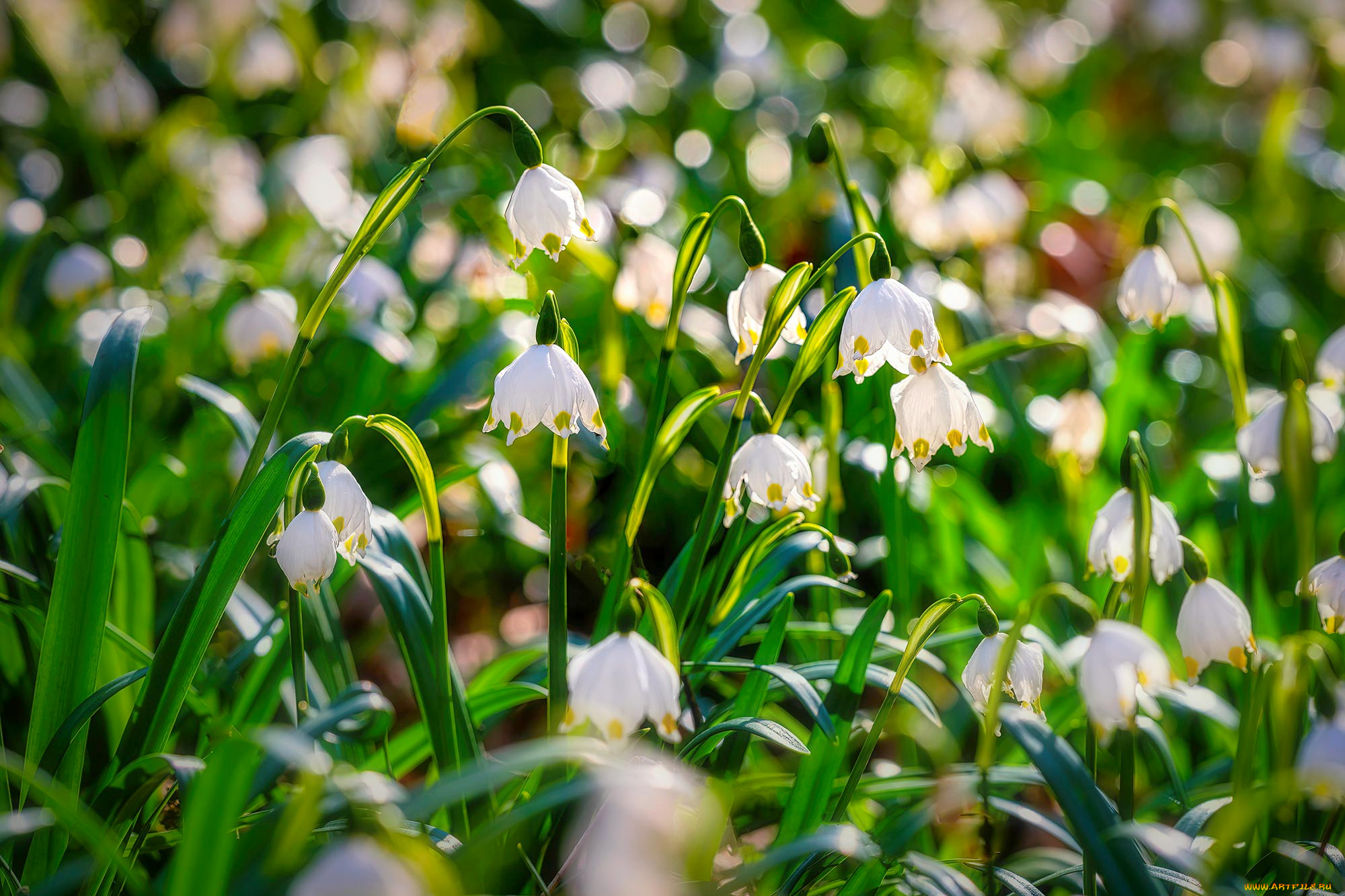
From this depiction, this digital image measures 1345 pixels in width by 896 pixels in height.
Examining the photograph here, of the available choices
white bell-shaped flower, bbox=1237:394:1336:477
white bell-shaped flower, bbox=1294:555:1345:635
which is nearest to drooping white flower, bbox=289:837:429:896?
white bell-shaped flower, bbox=1294:555:1345:635

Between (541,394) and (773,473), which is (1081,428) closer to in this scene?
(773,473)

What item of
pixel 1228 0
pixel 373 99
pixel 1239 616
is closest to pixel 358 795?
pixel 1239 616

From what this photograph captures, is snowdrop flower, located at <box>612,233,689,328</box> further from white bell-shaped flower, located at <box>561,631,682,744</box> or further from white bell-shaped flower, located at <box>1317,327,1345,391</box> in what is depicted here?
white bell-shaped flower, located at <box>1317,327,1345,391</box>

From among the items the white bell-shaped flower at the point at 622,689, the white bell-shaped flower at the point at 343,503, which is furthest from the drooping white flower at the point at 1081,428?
the white bell-shaped flower at the point at 343,503

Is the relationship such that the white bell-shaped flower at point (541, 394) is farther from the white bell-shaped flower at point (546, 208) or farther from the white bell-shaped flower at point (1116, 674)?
the white bell-shaped flower at point (1116, 674)

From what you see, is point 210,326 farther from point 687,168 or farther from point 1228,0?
point 1228,0

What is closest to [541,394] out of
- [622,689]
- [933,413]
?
[622,689]
